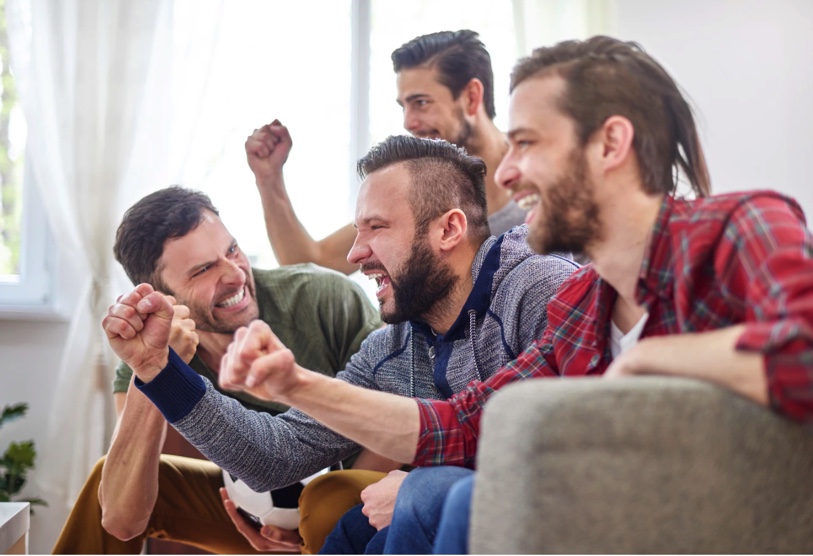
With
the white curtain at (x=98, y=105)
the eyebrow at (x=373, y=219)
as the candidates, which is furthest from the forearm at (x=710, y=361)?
the white curtain at (x=98, y=105)

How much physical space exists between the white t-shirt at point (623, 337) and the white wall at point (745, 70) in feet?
7.46

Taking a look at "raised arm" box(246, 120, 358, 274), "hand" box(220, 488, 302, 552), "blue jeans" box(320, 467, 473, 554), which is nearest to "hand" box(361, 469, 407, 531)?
"blue jeans" box(320, 467, 473, 554)

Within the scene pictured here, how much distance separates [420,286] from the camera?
1641 mm

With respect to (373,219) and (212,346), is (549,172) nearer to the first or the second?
(373,219)

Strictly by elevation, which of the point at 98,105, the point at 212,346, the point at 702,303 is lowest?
the point at 212,346

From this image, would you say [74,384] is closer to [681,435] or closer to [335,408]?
[335,408]

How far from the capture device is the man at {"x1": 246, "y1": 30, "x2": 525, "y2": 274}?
2549 millimetres

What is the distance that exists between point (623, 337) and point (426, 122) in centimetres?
151

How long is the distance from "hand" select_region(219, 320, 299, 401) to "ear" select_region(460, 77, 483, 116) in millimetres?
1596

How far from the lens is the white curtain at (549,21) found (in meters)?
3.16

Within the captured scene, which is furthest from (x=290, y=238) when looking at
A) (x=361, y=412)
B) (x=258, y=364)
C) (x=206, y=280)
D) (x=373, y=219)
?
(x=258, y=364)

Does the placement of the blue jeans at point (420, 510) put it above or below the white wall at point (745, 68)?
below

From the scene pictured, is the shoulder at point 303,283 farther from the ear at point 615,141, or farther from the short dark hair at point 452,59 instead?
the ear at point 615,141

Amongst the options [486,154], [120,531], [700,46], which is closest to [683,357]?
[120,531]
